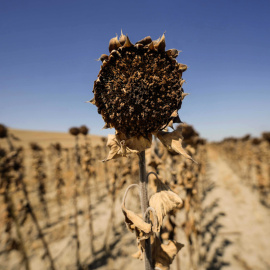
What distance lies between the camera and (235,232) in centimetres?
836

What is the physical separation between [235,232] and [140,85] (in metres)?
9.76

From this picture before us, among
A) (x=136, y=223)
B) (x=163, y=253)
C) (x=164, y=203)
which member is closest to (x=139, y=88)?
(x=164, y=203)

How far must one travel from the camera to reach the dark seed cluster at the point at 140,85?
1437 mm

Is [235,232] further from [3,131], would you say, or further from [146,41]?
[3,131]

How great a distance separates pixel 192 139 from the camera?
5316 mm

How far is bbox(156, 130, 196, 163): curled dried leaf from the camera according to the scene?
1521 millimetres

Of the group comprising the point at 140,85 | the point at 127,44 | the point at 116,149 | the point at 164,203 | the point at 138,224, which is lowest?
the point at 138,224

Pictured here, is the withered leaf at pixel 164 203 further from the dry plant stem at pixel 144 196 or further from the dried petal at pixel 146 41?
the dried petal at pixel 146 41

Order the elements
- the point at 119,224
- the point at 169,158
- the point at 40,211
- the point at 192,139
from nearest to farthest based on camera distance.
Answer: the point at 169,158
the point at 192,139
the point at 119,224
the point at 40,211

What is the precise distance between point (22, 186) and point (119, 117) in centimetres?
459

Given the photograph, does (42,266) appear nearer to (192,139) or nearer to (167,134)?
(192,139)

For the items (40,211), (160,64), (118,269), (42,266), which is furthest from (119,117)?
(40,211)

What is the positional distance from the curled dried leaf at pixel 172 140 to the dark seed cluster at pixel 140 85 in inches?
5.2

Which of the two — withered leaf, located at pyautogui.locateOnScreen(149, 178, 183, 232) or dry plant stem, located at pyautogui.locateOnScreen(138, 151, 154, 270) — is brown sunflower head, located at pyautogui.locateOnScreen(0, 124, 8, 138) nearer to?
dry plant stem, located at pyautogui.locateOnScreen(138, 151, 154, 270)
